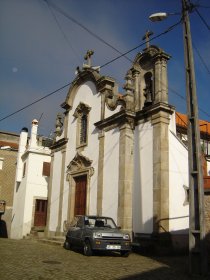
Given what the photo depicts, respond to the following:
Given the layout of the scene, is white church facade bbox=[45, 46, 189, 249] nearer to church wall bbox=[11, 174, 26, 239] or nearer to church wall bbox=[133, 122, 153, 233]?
church wall bbox=[133, 122, 153, 233]

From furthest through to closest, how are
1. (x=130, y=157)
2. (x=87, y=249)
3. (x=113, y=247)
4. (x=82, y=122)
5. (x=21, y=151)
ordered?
(x=21, y=151) → (x=82, y=122) → (x=130, y=157) → (x=87, y=249) → (x=113, y=247)

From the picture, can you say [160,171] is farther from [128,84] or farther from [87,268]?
[87,268]

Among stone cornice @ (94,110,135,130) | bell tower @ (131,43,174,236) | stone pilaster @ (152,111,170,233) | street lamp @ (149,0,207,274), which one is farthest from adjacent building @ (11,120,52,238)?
street lamp @ (149,0,207,274)

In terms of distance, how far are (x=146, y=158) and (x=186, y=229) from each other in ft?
11.9

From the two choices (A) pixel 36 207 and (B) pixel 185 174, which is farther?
(A) pixel 36 207

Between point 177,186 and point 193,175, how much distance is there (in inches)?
224

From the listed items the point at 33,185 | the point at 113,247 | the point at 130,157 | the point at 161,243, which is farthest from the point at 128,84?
the point at 33,185

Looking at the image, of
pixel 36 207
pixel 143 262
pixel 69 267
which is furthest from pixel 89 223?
pixel 36 207

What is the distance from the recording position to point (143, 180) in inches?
628

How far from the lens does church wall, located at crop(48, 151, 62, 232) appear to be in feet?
72.0

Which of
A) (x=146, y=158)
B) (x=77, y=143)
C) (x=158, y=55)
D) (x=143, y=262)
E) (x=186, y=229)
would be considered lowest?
(x=143, y=262)

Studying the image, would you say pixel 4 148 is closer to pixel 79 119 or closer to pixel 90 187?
pixel 79 119

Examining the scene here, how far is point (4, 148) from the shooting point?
116 ft

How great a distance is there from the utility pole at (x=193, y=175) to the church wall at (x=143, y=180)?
551cm
